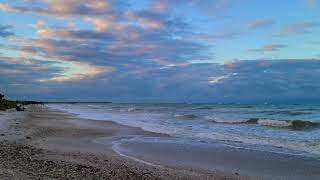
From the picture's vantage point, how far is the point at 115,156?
1563cm

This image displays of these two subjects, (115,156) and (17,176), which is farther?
(115,156)

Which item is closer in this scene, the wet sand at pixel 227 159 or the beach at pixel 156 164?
the beach at pixel 156 164

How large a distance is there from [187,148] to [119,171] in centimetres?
693

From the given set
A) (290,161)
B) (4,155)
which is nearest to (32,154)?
(4,155)

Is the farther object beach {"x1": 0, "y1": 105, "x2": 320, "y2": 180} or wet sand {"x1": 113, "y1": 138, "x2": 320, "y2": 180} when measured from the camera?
wet sand {"x1": 113, "y1": 138, "x2": 320, "y2": 180}

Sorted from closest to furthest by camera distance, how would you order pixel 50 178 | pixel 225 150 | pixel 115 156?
pixel 50 178
pixel 115 156
pixel 225 150

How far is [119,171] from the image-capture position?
465 inches

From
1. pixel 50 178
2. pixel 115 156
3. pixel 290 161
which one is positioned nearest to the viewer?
pixel 50 178

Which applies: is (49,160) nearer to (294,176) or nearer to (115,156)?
(115,156)

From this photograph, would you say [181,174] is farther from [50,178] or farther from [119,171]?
[50,178]

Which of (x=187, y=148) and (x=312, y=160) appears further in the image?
(x=187, y=148)

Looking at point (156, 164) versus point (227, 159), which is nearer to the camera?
point (156, 164)

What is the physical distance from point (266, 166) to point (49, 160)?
7.10m

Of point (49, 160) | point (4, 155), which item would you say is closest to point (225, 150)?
point (49, 160)
